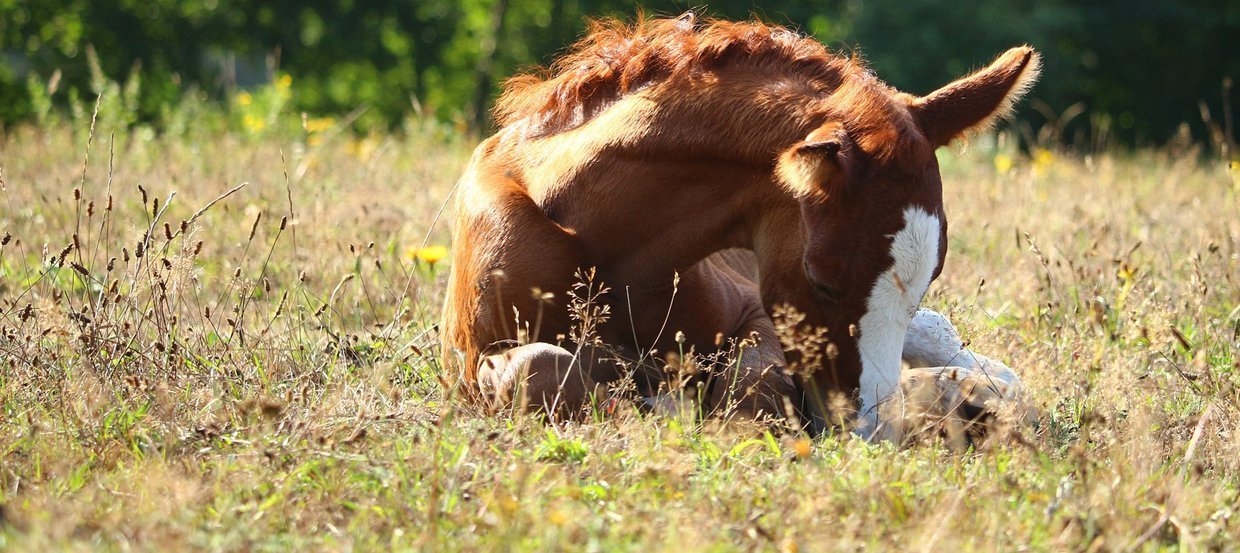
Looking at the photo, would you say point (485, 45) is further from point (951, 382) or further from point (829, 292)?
point (829, 292)

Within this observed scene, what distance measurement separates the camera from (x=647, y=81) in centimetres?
373

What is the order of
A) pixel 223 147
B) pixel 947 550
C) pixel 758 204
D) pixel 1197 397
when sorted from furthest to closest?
pixel 223 147 → pixel 1197 397 → pixel 758 204 → pixel 947 550

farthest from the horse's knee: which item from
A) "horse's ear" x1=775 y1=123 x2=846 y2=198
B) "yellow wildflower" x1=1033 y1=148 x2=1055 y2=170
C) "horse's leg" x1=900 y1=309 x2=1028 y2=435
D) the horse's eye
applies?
"yellow wildflower" x1=1033 y1=148 x2=1055 y2=170

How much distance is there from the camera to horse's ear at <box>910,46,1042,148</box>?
355 centimetres

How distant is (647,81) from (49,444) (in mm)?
1969

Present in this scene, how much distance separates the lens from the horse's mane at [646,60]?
366 cm

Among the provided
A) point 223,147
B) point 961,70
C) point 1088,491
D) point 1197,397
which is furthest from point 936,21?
point 1088,491

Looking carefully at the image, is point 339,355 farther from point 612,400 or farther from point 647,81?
point 647,81

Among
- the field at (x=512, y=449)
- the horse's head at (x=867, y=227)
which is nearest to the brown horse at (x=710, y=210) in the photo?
the horse's head at (x=867, y=227)

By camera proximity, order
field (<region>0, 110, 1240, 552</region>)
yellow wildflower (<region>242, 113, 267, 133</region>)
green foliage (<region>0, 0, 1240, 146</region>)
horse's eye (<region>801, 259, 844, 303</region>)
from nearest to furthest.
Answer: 1. field (<region>0, 110, 1240, 552</region>)
2. horse's eye (<region>801, 259, 844, 303</region>)
3. yellow wildflower (<region>242, 113, 267, 133</region>)
4. green foliage (<region>0, 0, 1240, 146</region>)

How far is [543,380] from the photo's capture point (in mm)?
3508

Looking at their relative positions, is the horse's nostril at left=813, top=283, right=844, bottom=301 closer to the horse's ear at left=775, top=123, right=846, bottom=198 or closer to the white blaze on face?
the white blaze on face

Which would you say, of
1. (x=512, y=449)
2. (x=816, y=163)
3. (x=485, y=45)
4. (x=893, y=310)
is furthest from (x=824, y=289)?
(x=485, y=45)

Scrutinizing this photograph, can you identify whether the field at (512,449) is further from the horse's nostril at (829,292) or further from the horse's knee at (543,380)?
the horse's nostril at (829,292)
